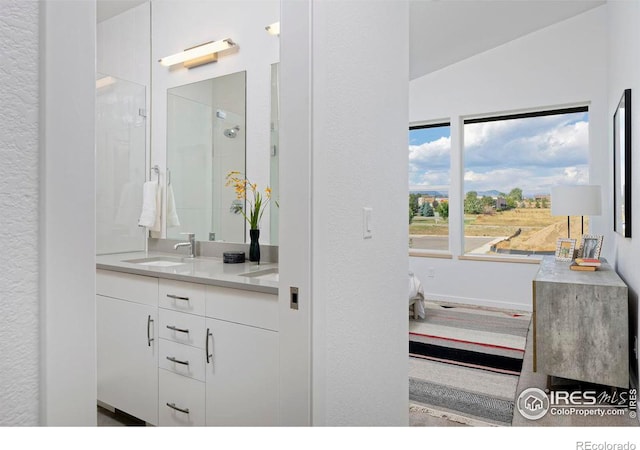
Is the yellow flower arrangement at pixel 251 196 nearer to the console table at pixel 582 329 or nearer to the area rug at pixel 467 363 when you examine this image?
the area rug at pixel 467 363

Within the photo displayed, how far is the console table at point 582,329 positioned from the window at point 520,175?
7.31 ft

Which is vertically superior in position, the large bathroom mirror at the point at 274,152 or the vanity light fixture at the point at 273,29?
the vanity light fixture at the point at 273,29

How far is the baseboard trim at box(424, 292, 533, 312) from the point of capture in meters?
4.84

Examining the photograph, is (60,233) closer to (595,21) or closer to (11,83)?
(11,83)

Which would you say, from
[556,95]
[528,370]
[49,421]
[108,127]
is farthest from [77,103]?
[556,95]

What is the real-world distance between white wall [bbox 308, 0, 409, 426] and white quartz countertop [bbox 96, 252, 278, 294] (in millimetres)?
435

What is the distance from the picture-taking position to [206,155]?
10.4 ft

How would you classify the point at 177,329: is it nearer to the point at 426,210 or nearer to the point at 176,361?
the point at 176,361

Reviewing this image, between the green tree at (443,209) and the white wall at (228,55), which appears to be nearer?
the white wall at (228,55)

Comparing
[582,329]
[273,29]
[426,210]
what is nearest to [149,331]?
[273,29]

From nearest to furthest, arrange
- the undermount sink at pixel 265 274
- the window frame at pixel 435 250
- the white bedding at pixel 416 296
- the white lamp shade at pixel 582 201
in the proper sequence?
the undermount sink at pixel 265 274 → the white lamp shade at pixel 582 201 → the white bedding at pixel 416 296 → the window frame at pixel 435 250

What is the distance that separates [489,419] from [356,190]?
1694mm

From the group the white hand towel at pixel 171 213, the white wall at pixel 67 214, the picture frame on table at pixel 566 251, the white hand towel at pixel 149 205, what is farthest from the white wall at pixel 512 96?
the white wall at pixel 67 214

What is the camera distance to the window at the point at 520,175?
4.73 m
